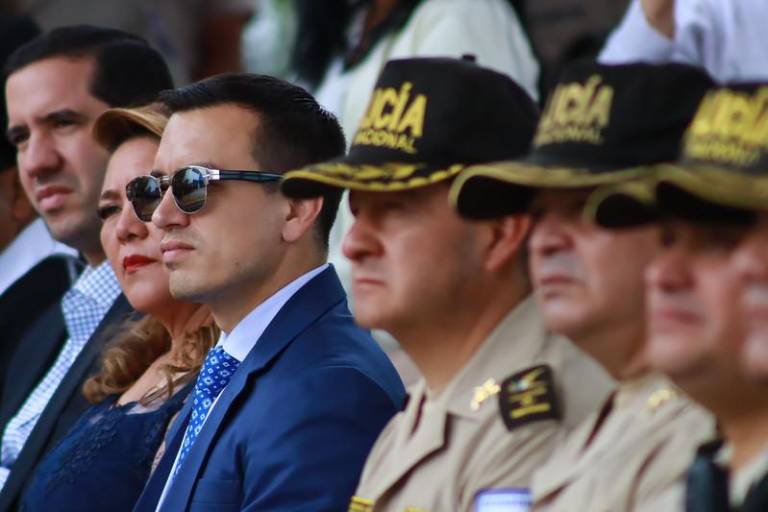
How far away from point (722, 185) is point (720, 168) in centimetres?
8

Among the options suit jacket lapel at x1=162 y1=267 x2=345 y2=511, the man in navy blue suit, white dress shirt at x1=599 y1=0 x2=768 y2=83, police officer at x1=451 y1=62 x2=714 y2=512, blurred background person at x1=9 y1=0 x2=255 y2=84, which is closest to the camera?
police officer at x1=451 y1=62 x2=714 y2=512

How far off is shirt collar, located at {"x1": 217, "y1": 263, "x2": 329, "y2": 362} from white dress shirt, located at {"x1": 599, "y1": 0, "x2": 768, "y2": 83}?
1.13m

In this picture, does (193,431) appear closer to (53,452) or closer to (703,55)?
(53,452)

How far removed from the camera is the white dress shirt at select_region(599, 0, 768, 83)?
4.90 metres

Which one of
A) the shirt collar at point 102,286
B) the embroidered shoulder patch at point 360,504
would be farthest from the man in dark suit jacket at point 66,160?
the embroidered shoulder patch at point 360,504

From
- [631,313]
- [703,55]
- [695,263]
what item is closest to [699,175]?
[695,263]

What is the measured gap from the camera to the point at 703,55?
5016mm

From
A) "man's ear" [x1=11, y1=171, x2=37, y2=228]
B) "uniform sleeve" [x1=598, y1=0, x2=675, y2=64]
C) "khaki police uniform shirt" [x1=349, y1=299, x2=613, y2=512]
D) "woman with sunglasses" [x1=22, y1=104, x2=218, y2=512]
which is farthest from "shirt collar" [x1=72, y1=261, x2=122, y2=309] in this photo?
"khaki police uniform shirt" [x1=349, y1=299, x2=613, y2=512]

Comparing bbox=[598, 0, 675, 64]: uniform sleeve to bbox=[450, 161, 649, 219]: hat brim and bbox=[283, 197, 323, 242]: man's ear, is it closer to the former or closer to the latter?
bbox=[283, 197, 323, 242]: man's ear

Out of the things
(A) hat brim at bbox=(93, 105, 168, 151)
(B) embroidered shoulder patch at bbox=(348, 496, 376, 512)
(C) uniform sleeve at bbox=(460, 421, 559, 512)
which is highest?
(A) hat brim at bbox=(93, 105, 168, 151)

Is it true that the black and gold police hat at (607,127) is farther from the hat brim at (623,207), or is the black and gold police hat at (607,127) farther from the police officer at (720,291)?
the police officer at (720,291)

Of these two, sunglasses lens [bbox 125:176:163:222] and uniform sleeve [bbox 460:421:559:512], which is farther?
sunglasses lens [bbox 125:176:163:222]

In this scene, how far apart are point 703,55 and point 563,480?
212 centimetres

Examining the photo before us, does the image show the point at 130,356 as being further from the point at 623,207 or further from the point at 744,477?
the point at 744,477
